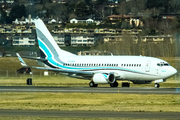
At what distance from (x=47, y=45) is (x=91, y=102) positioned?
1113 inches

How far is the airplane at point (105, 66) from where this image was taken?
2090 inches

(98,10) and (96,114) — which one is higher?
(98,10)

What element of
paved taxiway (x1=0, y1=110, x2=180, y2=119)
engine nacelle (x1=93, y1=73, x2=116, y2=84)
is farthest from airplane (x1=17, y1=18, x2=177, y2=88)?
paved taxiway (x1=0, y1=110, x2=180, y2=119)

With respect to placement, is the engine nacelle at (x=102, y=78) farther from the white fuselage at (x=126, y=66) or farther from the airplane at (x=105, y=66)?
the white fuselage at (x=126, y=66)

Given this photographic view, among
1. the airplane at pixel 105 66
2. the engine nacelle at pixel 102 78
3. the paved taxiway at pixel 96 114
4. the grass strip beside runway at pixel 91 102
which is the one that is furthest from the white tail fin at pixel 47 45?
the paved taxiway at pixel 96 114

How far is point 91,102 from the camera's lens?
3488cm

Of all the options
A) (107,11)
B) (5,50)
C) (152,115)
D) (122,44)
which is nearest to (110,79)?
(152,115)

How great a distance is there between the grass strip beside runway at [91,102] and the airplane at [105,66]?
13229mm

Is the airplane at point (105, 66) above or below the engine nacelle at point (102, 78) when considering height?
above

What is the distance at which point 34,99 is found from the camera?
122 feet

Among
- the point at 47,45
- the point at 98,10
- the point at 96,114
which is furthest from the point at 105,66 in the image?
the point at 98,10

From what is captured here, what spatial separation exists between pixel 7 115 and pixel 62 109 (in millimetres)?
4744

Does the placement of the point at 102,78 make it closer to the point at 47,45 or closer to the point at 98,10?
the point at 47,45

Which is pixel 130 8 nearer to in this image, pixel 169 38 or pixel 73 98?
pixel 169 38
